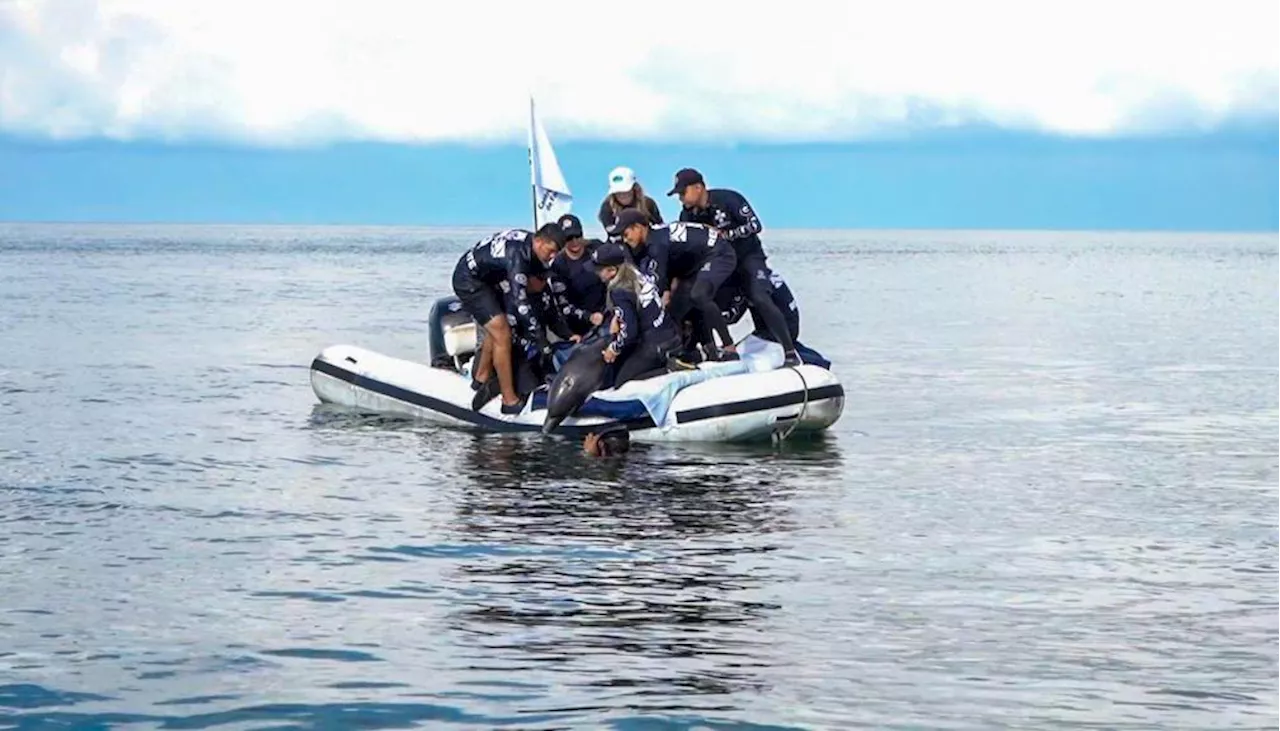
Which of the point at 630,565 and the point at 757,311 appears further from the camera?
the point at 757,311

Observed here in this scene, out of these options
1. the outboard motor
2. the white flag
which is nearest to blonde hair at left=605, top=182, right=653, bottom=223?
the outboard motor

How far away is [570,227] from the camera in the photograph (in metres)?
16.0

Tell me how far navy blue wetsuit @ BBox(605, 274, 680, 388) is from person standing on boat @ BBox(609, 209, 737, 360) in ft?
0.86

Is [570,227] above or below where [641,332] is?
above

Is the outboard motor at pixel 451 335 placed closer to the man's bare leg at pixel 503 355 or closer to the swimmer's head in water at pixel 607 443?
the man's bare leg at pixel 503 355

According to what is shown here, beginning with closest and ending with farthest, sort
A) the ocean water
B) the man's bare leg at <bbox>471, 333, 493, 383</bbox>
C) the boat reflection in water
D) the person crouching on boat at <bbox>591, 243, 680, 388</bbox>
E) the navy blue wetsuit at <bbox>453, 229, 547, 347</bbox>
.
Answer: the ocean water < the boat reflection in water < the person crouching on boat at <bbox>591, 243, 680, 388</bbox> < the navy blue wetsuit at <bbox>453, 229, 547, 347</bbox> < the man's bare leg at <bbox>471, 333, 493, 383</bbox>

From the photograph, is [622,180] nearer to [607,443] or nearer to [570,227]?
[570,227]

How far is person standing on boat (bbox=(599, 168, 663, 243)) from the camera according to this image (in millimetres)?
16766

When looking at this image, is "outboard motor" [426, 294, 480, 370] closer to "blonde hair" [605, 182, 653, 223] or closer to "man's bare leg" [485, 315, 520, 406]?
"man's bare leg" [485, 315, 520, 406]

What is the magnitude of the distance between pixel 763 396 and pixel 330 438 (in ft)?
12.5

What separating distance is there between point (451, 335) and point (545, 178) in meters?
6.62

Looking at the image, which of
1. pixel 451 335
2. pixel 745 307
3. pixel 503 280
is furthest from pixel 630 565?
pixel 451 335

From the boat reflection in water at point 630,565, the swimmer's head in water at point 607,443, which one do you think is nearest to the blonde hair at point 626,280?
the swimmer's head in water at point 607,443

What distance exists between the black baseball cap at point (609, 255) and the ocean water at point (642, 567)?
156 centimetres
